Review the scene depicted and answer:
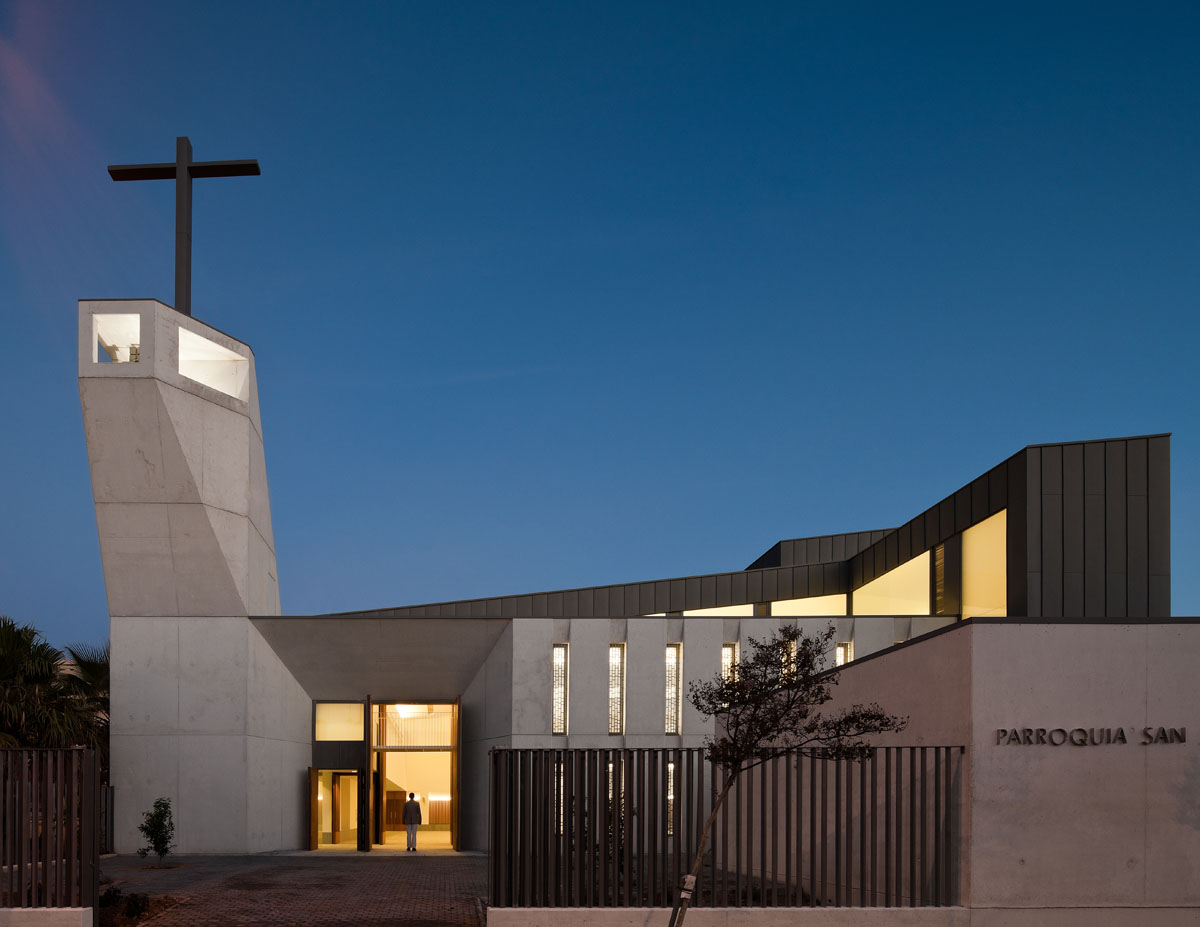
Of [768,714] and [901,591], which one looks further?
[901,591]

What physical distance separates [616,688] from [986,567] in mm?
9809

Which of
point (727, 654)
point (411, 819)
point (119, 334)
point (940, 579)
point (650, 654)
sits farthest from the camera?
point (411, 819)

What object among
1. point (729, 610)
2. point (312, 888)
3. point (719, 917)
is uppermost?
point (729, 610)

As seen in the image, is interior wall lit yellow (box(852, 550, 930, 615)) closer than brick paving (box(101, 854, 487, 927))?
No

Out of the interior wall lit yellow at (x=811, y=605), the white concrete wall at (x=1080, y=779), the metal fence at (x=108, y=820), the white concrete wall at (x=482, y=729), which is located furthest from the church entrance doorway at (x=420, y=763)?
the white concrete wall at (x=1080, y=779)

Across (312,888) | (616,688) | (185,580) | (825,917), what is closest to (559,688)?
(616,688)

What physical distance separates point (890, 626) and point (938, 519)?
3788mm

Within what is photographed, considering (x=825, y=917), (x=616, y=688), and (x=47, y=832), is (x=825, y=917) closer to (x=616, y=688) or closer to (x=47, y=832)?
(x=47, y=832)

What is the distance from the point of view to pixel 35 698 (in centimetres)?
2058

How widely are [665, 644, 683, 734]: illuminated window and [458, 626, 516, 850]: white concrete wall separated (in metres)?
3.95

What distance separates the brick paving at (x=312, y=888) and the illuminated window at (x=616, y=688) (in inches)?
179

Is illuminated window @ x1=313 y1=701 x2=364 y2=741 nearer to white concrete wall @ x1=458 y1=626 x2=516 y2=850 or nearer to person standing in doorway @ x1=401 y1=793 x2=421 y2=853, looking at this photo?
white concrete wall @ x1=458 y1=626 x2=516 y2=850

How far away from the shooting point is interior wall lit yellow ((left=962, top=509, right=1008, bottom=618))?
20.5 meters

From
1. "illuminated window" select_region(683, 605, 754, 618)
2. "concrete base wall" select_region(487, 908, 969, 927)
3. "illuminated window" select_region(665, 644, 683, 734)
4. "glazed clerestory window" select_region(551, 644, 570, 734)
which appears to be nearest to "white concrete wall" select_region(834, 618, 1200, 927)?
"concrete base wall" select_region(487, 908, 969, 927)
